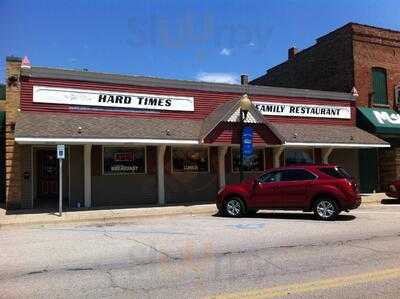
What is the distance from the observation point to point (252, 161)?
76.7ft

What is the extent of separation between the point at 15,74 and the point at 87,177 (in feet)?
14.9

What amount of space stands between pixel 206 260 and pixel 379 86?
69.1 ft

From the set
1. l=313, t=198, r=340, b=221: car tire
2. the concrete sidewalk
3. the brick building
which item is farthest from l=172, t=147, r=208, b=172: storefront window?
the brick building

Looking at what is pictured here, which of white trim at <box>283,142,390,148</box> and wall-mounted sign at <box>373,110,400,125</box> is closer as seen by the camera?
white trim at <box>283,142,390,148</box>

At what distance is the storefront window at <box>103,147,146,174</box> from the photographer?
20078mm

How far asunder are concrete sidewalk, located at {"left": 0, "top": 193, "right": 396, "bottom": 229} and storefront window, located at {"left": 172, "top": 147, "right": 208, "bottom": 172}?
7.44ft

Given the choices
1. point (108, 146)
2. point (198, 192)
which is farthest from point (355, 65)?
point (108, 146)

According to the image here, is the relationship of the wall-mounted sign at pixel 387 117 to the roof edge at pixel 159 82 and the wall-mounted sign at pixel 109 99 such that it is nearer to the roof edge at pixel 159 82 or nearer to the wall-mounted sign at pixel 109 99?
the roof edge at pixel 159 82

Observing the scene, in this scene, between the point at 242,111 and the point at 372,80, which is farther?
the point at 372,80

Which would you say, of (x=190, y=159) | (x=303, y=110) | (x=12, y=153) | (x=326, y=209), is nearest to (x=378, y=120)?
(x=303, y=110)

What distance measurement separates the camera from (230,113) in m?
21.1

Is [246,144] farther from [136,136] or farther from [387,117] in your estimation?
[387,117]

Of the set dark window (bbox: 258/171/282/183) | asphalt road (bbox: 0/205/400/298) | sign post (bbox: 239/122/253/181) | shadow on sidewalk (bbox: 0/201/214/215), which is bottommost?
asphalt road (bbox: 0/205/400/298)

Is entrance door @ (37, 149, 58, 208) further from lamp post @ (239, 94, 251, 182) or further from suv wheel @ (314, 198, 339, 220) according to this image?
Answer: suv wheel @ (314, 198, 339, 220)
